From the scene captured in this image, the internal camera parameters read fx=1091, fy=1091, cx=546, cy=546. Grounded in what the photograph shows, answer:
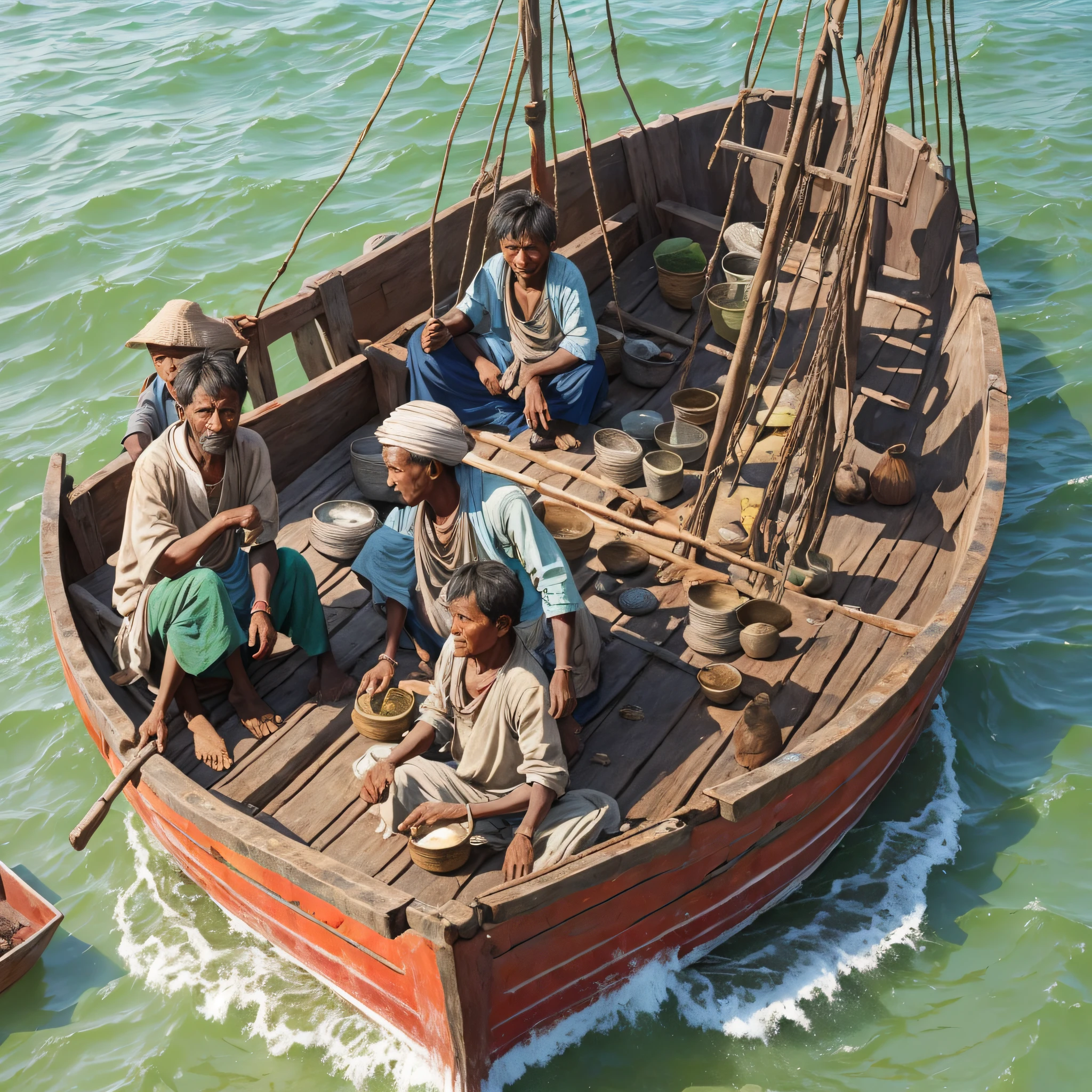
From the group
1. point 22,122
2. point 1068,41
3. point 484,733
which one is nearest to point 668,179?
point 484,733

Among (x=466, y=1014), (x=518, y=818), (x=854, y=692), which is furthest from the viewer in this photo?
(x=854, y=692)

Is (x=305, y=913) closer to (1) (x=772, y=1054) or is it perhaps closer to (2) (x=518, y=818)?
(2) (x=518, y=818)

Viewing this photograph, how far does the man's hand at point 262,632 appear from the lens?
3.68 meters

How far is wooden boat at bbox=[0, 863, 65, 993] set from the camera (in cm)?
399

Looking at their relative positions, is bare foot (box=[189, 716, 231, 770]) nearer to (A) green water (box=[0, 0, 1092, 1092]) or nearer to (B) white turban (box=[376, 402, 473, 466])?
(A) green water (box=[0, 0, 1092, 1092])

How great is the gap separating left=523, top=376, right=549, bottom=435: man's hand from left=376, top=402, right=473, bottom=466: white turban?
160 cm

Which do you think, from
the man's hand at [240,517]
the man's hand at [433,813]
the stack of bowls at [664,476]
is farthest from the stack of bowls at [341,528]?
the man's hand at [433,813]

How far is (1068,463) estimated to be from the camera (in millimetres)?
6391

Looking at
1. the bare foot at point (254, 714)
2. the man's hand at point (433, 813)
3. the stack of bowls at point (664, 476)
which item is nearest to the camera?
the man's hand at point (433, 813)

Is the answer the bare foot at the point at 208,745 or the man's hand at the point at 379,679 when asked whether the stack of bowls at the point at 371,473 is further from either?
the bare foot at the point at 208,745

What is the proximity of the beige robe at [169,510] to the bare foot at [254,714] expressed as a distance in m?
0.31

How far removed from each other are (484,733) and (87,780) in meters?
2.86

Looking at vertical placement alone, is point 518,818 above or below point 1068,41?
above

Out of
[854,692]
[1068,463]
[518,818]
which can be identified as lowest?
[1068,463]
